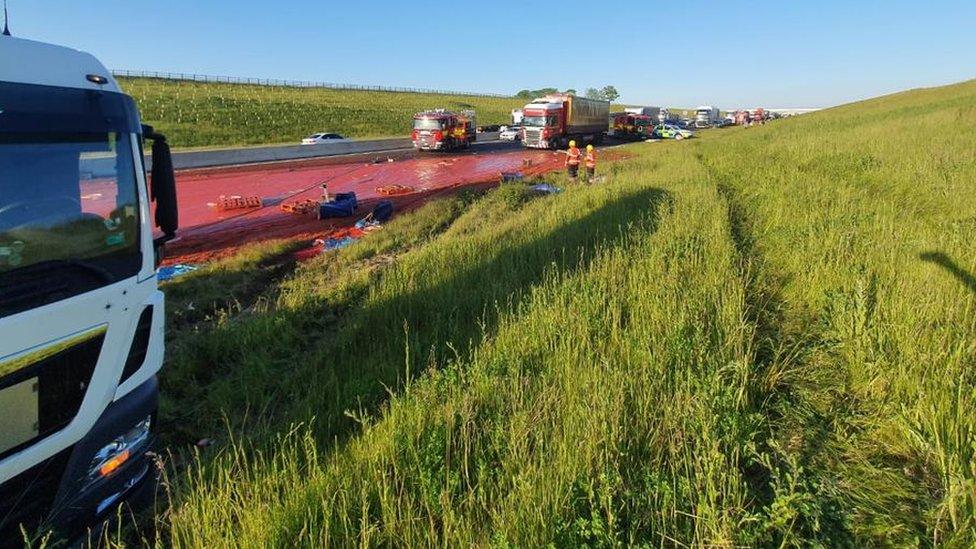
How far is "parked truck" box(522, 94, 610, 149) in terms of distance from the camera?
122 feet

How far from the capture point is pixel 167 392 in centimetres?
489

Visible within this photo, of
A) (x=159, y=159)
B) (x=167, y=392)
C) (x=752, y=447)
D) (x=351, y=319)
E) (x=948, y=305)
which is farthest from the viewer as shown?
(x=351, y=319)

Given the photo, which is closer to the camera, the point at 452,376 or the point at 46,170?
the point at 46,170

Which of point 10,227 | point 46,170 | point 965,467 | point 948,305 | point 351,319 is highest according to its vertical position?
point 46,170

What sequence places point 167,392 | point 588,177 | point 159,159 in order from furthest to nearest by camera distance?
point 588,177 < point 167,392 < point 159,159

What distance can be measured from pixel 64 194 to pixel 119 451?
135 centimetres

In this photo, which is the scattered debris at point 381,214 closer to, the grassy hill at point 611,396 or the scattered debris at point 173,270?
the scattered debris at point 173,270

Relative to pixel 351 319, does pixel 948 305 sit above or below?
above

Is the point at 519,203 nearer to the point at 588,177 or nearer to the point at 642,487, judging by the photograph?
the point at 588,177

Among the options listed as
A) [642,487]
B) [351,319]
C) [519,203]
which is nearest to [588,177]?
[519,203]

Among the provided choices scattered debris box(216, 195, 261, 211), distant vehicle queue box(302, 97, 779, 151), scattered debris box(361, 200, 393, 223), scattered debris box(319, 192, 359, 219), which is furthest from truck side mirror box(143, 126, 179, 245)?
distant vehicle queue box(302, 97, 779, 151)

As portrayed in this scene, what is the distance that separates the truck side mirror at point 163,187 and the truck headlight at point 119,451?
119cm

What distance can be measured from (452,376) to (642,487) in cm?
141

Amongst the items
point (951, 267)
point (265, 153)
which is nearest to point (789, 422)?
point (951, 267)
